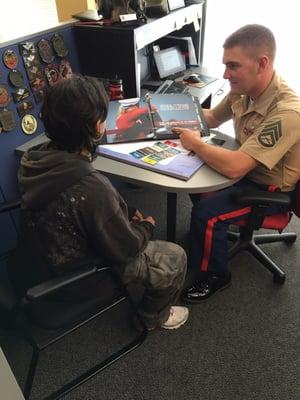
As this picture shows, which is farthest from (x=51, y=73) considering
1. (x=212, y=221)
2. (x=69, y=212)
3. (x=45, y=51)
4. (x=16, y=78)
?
(x=212, y=221)

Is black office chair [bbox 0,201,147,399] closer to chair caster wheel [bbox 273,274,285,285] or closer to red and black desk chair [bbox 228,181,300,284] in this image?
red and black desk chair [bbox 228,181,300,284]

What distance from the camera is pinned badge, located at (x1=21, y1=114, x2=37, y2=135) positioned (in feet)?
4.61

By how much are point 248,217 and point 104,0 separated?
1.26m

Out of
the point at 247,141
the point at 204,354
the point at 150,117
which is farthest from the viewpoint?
the point at 150,117

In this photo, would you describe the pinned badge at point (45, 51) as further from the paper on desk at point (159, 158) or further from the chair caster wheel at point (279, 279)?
the chair caster wheel at point (279, 279)

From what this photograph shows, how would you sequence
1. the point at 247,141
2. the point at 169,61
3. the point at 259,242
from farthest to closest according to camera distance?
1. the point at 169,61
2. the point at 259,242
3. the point at 247,141

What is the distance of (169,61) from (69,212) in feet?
5.07

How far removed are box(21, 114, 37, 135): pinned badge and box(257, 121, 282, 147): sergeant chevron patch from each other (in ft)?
3.20

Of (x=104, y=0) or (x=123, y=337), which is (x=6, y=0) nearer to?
(x=104, y=0)

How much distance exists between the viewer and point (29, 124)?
1438 mm

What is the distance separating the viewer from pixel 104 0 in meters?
1.61

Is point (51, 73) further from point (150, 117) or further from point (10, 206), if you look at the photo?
point (10, 206)

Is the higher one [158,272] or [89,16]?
[89,16]

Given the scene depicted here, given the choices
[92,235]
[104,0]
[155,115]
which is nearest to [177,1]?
[104,0]
